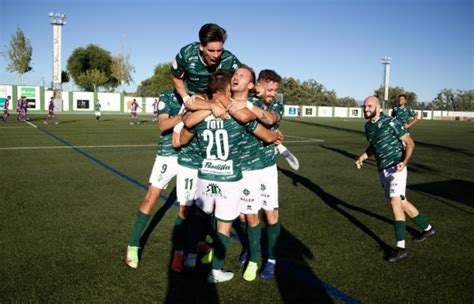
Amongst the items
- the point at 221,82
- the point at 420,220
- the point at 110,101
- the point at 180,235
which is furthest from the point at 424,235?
the point at 110,101

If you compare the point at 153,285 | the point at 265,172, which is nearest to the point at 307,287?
the point at 265,172

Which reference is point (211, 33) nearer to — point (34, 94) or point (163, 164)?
point (163, 164)

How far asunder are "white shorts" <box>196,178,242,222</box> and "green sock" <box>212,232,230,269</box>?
0.22 m

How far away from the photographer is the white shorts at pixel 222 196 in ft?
11.8

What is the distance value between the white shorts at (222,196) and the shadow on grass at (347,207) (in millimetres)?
2452

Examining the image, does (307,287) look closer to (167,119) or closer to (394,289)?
(394,289)

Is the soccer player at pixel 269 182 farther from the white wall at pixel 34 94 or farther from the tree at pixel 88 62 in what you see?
the tree at pixel 88 62

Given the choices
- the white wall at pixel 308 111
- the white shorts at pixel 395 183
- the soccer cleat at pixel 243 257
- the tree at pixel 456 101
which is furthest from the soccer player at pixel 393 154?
the tree at pixel 456 101

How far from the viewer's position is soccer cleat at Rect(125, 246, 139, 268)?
422 cm

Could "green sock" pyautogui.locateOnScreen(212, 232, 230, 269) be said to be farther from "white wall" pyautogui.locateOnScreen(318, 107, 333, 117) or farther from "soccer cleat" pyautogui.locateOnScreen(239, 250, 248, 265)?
"white wall" pyautogui.locateOnScreen(318, 107, 333, 117)

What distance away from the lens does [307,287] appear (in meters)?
3.88

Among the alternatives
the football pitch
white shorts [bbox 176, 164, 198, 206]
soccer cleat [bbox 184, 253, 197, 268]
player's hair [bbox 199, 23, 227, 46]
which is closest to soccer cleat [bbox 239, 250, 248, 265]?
the football pitch

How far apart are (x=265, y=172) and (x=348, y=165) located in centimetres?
893

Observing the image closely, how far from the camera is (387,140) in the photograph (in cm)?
516
